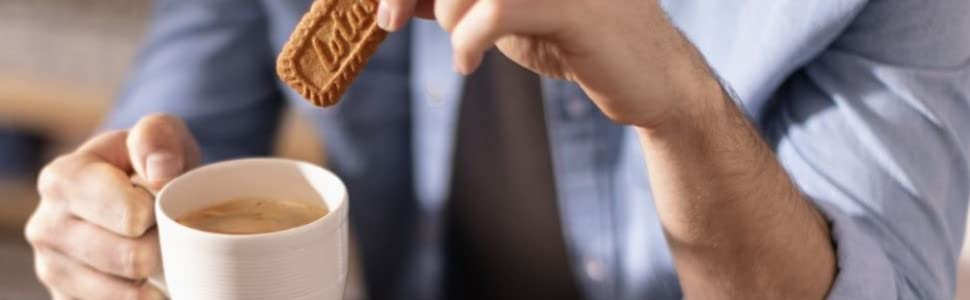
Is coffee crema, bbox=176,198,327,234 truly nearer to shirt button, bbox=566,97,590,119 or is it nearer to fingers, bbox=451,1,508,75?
fingers, bbox=451,1,508,75

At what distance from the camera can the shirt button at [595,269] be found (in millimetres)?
1147

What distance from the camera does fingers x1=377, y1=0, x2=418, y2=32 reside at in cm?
67

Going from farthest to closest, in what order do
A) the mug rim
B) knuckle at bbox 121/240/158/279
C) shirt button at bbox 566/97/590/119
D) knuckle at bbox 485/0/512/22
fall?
1. shirt button at bbox 566/97/590/119
2. knuckle at bbox 121/240/158/279
3. the mug rim
4. knuckle at bbox 485/0/512/22

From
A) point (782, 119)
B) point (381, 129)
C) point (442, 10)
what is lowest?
point (381, 129)

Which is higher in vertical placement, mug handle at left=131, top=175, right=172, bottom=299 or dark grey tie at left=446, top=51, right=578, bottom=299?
mug handle at left=131, top=175, right=172, bottom=299

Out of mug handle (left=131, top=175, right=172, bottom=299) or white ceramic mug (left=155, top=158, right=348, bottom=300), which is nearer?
white ceramic mug (left=155, top=158, right=348, bottom=300)

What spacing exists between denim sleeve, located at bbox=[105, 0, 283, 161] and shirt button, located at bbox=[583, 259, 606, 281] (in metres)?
0.42

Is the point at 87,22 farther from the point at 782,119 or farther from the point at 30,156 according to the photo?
the point at 782,119

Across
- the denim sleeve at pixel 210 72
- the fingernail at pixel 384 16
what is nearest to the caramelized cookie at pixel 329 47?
the fingernail at pixel 384 16

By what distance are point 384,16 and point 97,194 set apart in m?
0.30

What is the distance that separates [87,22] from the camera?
5.85ft

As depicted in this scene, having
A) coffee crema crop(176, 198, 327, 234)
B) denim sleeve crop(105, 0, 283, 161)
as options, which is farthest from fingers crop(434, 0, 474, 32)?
denim sleeve crop(105, 0, 283, 161)

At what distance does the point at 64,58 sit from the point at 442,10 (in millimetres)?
1306

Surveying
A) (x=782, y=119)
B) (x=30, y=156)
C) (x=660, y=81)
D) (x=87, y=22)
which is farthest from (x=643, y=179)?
(x=30, y=156)
